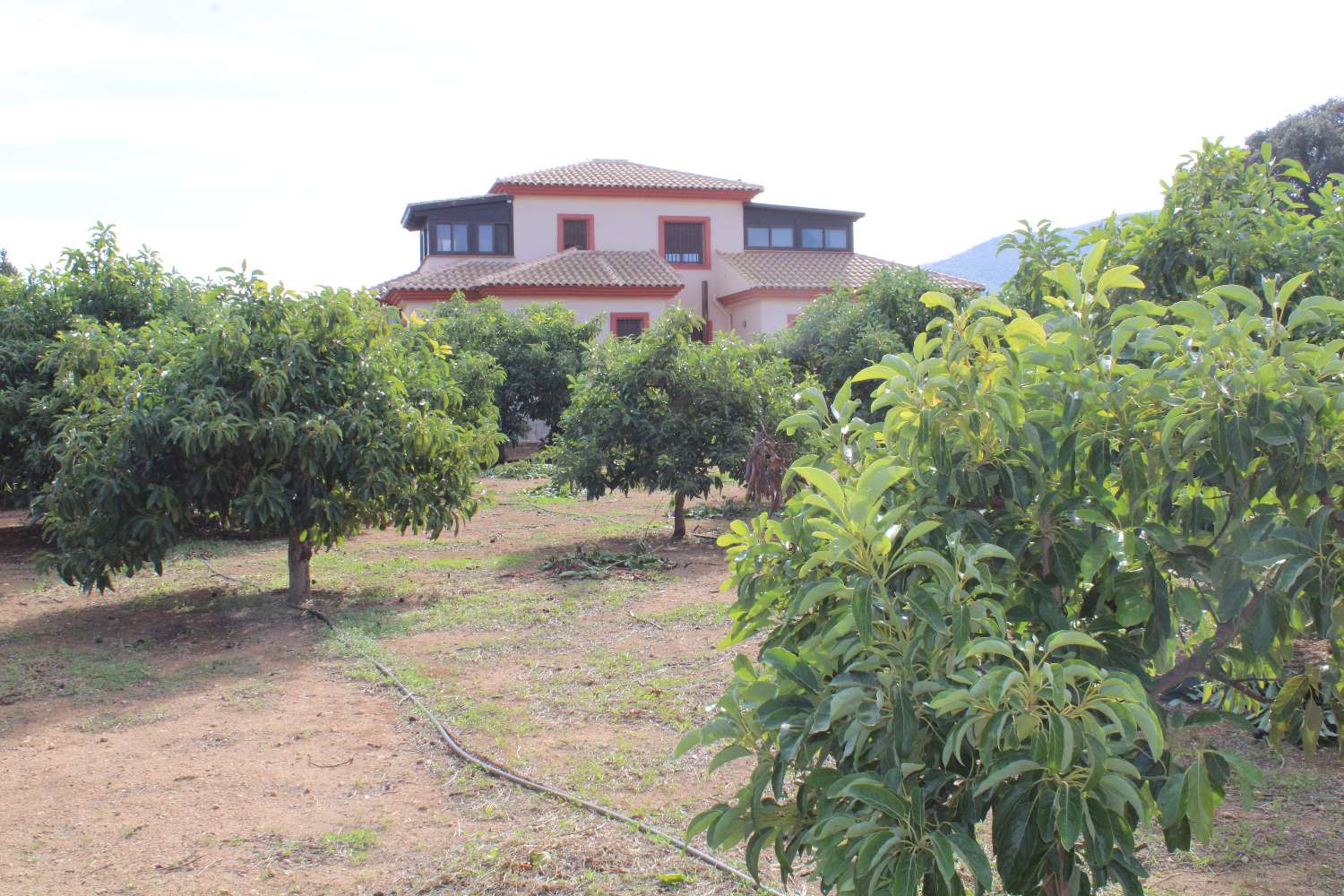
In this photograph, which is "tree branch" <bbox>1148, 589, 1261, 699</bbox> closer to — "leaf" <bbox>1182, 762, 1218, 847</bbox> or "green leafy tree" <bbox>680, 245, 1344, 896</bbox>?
"green leafy tree" <bbox>680, 245, 1344, 896</bbox>

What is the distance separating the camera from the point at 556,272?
28578 millimetres

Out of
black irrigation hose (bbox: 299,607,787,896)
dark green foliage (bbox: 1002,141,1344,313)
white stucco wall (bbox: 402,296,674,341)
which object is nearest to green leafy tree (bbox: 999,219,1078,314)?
dark green foliage (bbox: 1002,141,1344,313)

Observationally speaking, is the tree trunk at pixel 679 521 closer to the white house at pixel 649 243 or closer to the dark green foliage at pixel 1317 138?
the white house at pixel 649 243

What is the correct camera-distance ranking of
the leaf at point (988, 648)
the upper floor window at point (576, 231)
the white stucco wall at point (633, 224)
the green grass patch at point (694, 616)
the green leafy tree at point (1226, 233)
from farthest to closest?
1. the upper floor window at point (576, 231)
2. the white stucco wall at point (633, 224)
3. the green grass patch at point (694, 616)
4. the green leafy tree at point (1226, 233)
5. the leaf at point (988, 648)

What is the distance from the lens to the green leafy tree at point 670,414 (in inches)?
448

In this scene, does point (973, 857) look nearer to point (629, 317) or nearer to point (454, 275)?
point (629, 317)

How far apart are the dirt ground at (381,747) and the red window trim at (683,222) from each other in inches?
903

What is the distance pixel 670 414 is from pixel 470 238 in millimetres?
21708

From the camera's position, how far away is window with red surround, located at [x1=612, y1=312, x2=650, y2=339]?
28344 millimetres

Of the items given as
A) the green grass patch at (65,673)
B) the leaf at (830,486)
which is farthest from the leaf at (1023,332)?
the green grass patch at (65,673)

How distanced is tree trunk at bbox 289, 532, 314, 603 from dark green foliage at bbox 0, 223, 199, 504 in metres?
3.80

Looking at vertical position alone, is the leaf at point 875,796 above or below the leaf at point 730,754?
above

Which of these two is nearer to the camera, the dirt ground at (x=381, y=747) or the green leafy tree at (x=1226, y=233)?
the dirt ground at (x=381, y=747)

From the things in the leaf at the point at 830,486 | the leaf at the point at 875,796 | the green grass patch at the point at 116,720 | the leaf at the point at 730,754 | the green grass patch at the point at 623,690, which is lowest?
the green grass patch at the point at 116,720
